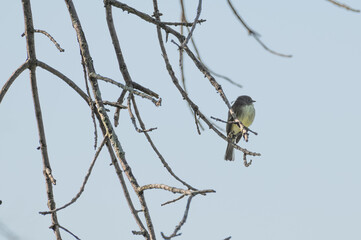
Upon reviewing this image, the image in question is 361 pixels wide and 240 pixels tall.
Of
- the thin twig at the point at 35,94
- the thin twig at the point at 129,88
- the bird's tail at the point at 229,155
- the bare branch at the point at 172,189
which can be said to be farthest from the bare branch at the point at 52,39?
the bird's tail at the point at 229,155

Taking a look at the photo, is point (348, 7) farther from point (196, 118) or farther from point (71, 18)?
point (71, 18)

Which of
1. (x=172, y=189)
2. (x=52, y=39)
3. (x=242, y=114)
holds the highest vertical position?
(x=242, y=114)

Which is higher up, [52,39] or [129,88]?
[52,39]

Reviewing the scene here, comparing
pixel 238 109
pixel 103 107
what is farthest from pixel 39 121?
pixel 238 109

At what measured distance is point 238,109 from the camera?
417 inches

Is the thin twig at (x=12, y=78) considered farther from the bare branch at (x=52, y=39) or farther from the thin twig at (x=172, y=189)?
the thin twig at (x=172, y=189)

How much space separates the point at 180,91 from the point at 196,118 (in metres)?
0.16

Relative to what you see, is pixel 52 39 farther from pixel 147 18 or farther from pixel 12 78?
pixel 147 18

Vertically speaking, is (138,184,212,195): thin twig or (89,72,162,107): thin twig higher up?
(89,72,162,107): thin twig

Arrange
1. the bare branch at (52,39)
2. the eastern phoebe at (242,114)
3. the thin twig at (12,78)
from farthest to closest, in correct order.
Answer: the eastern phoebe at (242,114) < the bare branch at (52,39) < the thin twig at (12,78)

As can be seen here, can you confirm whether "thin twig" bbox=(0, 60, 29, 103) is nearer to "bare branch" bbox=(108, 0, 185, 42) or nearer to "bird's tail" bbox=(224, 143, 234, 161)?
"bare branch" bbox=(108, 0, 185, 42)

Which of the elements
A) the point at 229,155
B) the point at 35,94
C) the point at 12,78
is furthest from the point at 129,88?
the point at 229,155

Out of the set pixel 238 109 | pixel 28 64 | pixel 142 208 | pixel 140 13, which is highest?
pixel 238 109

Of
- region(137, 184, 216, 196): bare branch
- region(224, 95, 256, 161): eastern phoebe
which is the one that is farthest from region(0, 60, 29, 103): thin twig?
region(224, 95, 256, 161): eastern phoebe
